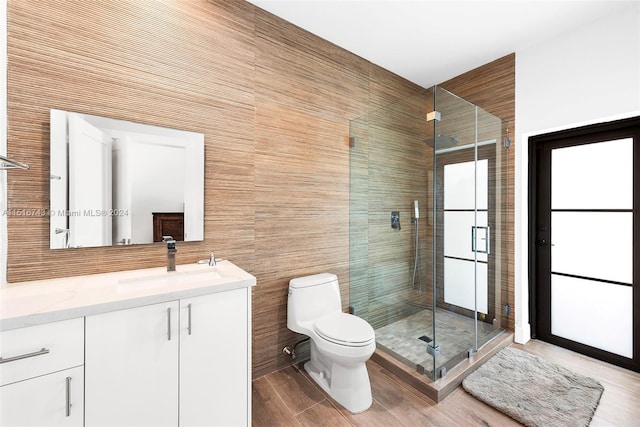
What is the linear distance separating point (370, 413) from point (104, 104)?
233 centimetres

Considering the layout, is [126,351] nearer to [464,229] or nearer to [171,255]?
[171,255]

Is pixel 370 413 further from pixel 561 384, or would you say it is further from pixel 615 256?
pixel 615 256

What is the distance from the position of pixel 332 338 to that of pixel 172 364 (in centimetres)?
89

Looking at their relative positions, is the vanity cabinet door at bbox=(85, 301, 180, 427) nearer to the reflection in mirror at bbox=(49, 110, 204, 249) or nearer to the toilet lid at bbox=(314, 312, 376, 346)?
the reflection in mirror at bbox=(49, 110, 204, 249)

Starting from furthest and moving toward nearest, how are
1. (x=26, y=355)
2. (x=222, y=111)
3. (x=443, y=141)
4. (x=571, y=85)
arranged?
1. (x=571, y=85)
2. (x=443, y=141)
3. (x=222, y=111)
4. (x=26, y=355)

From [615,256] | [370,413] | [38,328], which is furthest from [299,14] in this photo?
[615,256]

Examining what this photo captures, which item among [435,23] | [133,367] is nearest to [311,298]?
[133,367]

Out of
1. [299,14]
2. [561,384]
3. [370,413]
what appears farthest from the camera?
[299,14]

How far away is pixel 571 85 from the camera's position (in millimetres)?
2268

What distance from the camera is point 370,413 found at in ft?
5.53

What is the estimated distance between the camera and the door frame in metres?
2.08

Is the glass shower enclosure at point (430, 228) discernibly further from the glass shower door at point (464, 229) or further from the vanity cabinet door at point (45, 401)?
the vanity cabinet door at point (45, 401)

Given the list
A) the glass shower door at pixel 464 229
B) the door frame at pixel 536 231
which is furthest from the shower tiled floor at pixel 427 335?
the door frame at pixel 536 231

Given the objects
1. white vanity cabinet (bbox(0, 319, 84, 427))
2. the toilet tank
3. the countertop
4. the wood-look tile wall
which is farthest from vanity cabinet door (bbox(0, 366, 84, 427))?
the toilet tank
